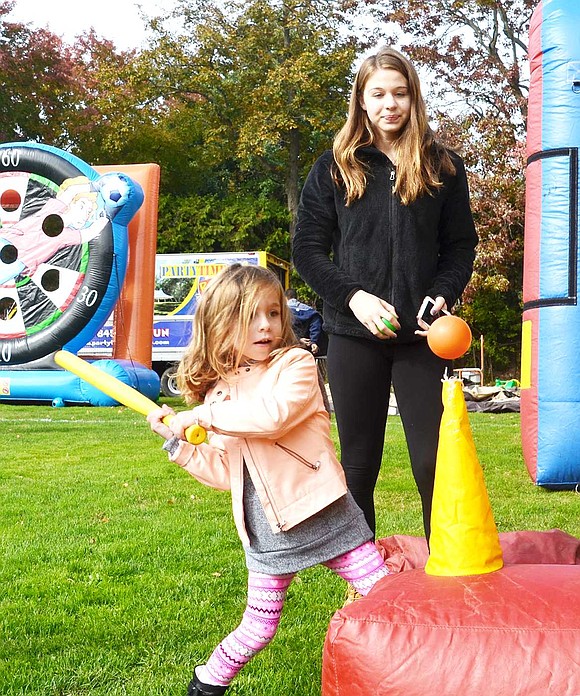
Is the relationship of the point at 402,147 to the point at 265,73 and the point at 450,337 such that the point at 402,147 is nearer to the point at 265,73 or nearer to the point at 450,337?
the point at 450,337

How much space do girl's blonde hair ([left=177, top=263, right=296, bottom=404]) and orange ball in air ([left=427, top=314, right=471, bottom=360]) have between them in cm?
39

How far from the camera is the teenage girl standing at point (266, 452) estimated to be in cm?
192

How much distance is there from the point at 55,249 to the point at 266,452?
27.7 feet

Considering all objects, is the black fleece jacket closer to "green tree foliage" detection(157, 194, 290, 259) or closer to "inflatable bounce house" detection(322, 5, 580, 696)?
"inflatable bounce house" detection(322, 5, 580, 696)

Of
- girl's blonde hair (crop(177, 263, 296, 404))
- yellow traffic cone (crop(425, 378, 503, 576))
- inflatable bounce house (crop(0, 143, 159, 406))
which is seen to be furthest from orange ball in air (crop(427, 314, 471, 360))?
inflatable bounce house (crop(0, 143, 159, 406))

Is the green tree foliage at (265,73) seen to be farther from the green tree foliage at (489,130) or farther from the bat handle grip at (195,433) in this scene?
the bat handle grip at (195,433)

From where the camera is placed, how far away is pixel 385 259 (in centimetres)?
239

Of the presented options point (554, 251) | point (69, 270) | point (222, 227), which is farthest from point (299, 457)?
point (222, 227)

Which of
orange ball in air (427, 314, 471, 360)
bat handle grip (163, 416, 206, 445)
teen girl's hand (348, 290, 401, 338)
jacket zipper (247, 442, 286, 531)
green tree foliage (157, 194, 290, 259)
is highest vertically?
green tree foliage (157, 194, 290, 259)

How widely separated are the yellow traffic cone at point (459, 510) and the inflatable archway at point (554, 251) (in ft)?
10.1

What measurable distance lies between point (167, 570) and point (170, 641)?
2.60 feet

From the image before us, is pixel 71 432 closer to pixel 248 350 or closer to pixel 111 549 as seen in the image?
pixel 111 549

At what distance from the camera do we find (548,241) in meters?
4.79

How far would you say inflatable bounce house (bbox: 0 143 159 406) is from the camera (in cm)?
962
